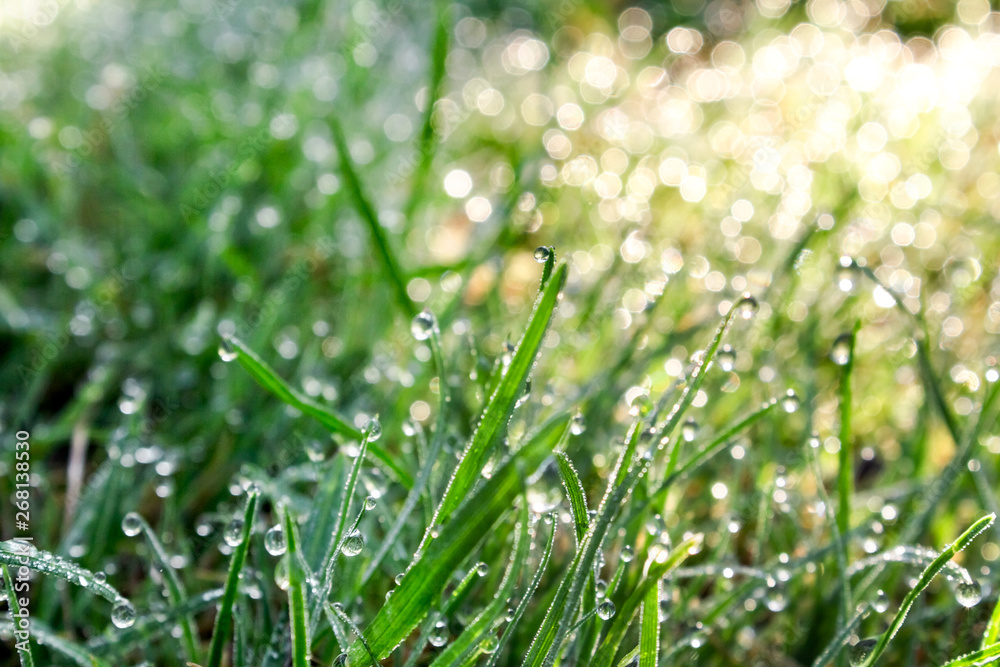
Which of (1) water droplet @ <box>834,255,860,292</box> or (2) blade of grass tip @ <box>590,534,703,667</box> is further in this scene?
(1) water droplet @ <box>834,255,860,292</box>

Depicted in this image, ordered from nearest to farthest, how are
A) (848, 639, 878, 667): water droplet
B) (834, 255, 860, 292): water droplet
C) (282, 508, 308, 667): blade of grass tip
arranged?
(282, 508, 308, 667): blade of grass tip < (848, 639, 878, 667): water droplet < (834, 255, 860, 292): water droplet

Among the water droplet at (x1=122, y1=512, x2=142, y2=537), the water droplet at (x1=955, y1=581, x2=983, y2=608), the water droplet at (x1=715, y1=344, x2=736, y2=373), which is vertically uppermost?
the water droplet at (x1=715, y1=344, x2=736, y2=373)

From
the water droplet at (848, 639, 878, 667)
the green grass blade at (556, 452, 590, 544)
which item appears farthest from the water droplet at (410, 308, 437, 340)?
the water droplet at (848, 639, 878, 667)

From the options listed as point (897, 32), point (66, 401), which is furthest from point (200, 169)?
point (897, 32)

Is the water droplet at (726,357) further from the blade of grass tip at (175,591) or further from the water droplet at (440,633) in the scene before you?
the blade of grass tip at (175,591)

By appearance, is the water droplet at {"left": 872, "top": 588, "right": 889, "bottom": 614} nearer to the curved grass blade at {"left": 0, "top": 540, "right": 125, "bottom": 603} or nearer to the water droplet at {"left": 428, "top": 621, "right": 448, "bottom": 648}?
the water droplet at {"left": 428, "top": 621, "right": 448, "bottom": 648}
